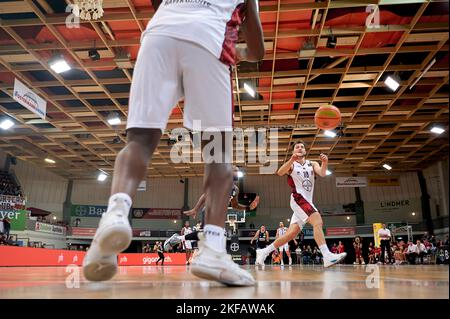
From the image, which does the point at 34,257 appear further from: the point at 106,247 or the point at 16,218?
the point at 106,247

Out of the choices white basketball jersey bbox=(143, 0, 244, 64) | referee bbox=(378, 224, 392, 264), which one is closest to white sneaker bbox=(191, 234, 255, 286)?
white basketball jersey bbox=(143, 0, 244, 64)

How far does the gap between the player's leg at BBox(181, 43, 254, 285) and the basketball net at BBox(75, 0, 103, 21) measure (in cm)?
745

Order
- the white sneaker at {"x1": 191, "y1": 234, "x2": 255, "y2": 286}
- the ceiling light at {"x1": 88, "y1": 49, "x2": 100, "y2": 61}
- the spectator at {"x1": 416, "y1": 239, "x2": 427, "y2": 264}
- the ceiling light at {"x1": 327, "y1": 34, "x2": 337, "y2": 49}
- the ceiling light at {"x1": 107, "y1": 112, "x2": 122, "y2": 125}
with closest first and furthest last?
the white sneaker at {"x1": 191, "y1": 234, "x2": 255, "y2": 286} < the ceiling light at {"x1": 327, "y1": 34, "x2": 337, "y2": 49} < the ceiling light at {"x1": 88, "y1": 49, "x2": 100, "y2": 61} < the ceiling light at {"x1": 107, "y1": 112, "x2": 122, "y2": 125} < the spectator at {"x1": 416, "y1": 239, "x2": 427, "y2": 264}

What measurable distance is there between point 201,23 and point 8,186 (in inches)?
816

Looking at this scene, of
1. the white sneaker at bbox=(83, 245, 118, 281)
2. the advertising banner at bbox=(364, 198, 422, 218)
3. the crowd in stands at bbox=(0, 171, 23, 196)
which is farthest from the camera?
the advertising banner at bbox=(364, 198, 422, 218)

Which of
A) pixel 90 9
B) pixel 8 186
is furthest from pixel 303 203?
pixel 8 186

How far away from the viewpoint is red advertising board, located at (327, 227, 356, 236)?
1028 inches

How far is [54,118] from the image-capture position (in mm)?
14734

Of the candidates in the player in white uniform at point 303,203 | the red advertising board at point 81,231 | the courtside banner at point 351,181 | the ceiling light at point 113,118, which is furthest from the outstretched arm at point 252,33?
the red advertising board at point 81,231

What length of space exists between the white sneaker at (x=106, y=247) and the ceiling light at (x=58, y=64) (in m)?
9.73

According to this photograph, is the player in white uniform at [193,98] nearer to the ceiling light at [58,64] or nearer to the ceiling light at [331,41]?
the ceiling light at [331,41]

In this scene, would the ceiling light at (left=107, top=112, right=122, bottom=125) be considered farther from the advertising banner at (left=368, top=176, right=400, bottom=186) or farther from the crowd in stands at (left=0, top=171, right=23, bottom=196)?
Answer: the advertising banner at (left=368, top=176, right=400, bottom=186)

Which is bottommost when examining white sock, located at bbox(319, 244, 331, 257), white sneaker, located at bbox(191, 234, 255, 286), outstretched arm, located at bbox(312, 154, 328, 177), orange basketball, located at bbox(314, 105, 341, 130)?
white sneaker, located at bbox(191, 234, 255, 286)
